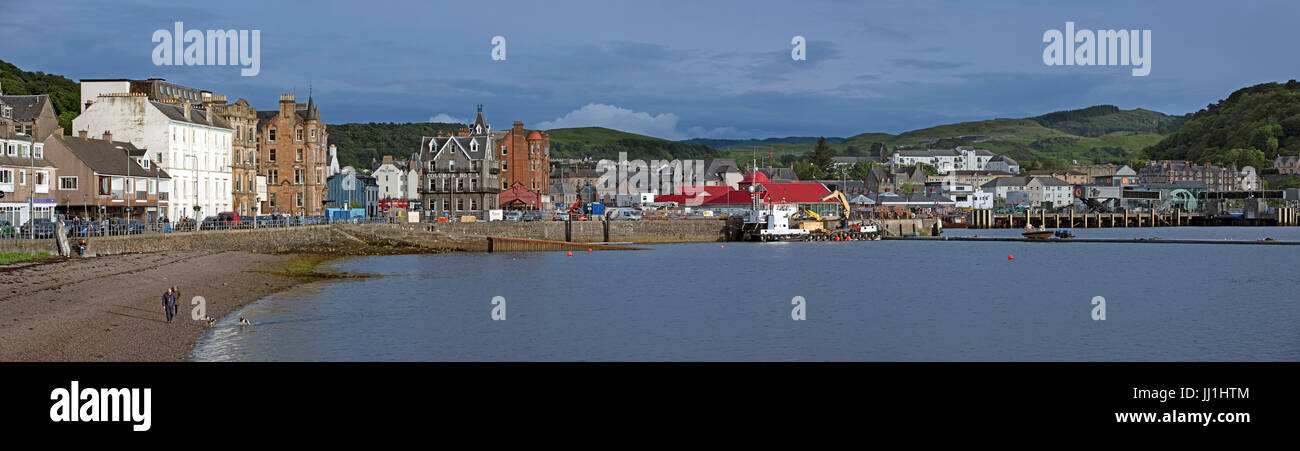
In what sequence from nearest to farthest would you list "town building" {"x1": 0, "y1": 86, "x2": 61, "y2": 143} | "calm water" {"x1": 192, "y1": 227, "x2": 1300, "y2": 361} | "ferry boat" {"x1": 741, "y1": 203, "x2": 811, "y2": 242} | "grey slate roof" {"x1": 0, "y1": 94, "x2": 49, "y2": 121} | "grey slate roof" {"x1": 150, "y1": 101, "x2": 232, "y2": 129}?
"calm water" {"x1": 192, "y1": 227, "x2": 1300, "y2": 361}, "town building" {"x1": 0, "y1": 86, "x2": 61, "y2": 143}, "grey slate roof" {"x1": 150, "y1": 101, "x2": 232, "y2": 129}, "grey slate roof" {"x1": 0, "y1": 94, "x2": 49, "y2": 121}, "ferry boat" {"x1": 741, "y1": 203, "x2": 811, "y2": 242}

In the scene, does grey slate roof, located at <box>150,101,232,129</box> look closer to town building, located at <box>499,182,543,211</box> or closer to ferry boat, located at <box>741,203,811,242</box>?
town building, located at <box>499,182,543,211</box>

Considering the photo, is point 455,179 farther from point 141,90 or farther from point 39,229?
point 39,229

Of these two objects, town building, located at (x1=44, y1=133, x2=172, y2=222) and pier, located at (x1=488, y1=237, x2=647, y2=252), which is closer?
town building, located at (x1=44, y1=133, x2=172, y2=222)

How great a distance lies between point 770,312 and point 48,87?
12327 centimetres

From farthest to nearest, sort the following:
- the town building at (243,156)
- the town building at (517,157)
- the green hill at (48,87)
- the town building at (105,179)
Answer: the town building at (517,157)
the green hill at (48,87)
the town building at (243,156)
the town building at (105,179)

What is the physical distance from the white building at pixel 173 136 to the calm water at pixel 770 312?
1824cm

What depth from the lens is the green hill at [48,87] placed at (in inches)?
4739

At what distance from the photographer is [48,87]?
140m

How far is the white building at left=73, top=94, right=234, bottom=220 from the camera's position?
85.7m

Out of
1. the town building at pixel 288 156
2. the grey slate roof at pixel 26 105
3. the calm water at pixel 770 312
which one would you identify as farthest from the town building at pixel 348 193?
the calm water at pixel 770 312

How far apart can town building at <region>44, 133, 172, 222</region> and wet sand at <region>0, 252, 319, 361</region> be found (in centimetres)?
1400

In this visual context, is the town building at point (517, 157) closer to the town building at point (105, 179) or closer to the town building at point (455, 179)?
the town building at point (455, 179)

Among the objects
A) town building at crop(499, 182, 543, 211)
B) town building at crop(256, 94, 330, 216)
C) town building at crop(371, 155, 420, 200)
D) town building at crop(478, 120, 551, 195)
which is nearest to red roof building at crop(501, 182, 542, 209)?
town building at crop(499, 182, 543, 211)
